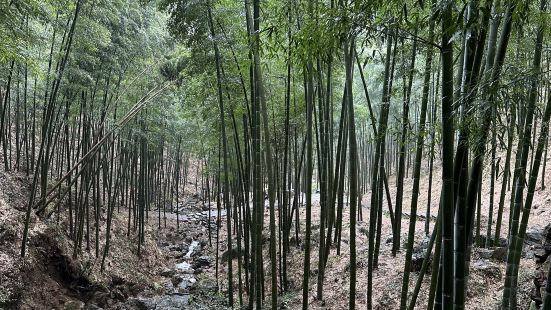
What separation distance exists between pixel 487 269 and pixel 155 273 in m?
7.53

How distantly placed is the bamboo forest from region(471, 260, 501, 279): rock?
0.04 metres

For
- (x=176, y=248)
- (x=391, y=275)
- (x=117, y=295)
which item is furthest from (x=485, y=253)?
(x=176, y=248)

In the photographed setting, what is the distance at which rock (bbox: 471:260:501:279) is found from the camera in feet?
17.4

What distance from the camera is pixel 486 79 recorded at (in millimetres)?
1854

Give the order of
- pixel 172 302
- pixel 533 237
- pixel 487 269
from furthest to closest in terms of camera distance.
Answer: pixel 172 302 < pixel 533 237 < pixel 487 269

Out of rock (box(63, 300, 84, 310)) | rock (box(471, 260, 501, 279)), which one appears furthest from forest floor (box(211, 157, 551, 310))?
rock (box(63, 300, 84, 310))

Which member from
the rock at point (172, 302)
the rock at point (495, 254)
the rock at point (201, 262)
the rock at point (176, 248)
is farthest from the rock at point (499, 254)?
the rock at point (176, 248)

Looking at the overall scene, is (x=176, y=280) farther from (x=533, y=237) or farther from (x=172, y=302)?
(x=533, y=237)

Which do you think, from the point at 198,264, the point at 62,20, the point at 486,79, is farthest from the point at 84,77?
the point at 486,79

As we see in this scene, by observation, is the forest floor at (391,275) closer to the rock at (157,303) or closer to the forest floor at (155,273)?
the forest floor at (155,273)

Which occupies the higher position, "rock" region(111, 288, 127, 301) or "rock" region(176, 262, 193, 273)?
"rock" region(111, 288, 127, 301)

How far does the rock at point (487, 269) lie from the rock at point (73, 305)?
6252 millimetres

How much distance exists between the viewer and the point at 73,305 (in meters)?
6.44

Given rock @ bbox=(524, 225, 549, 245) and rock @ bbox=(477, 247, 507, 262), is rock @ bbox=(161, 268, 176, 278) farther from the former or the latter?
rock @ bbox=(524, 225, 549, 245)
